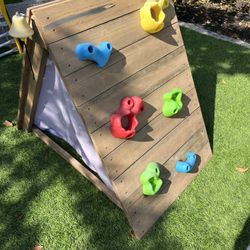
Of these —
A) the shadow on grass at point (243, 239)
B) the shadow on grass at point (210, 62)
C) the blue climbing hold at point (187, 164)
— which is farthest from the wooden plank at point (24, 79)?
the shadow on grass at point (243, 239)

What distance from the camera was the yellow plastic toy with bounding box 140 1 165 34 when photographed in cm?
240

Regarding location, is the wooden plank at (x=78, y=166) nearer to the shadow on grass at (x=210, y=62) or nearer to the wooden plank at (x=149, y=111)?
the wooden plank at (x=149, y=111)

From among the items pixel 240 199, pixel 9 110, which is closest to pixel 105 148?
pixel 240 199

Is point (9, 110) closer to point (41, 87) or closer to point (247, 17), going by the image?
point (41, 87)

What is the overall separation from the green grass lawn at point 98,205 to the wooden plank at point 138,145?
20.3 inches

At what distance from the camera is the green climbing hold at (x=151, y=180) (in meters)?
2.40

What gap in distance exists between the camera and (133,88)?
2451mm

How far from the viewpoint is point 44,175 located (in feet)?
9.60

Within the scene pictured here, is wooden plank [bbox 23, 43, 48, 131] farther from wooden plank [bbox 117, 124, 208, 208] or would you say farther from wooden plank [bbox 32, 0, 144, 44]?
wooden plank [bbox 117, 124, 208, 208]

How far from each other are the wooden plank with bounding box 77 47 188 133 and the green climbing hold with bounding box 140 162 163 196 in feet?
1.75

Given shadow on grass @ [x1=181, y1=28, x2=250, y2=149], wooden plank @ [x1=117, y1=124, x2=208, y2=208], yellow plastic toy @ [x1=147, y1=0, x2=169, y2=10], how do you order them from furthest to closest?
shadow on grass @ [x1=181, y1=28, x2=250, y2=149] → yellow plastic toy @ [x1=147, y1=0, x2=169, y2=10] → wooden plank @ [x1=117, y1=124, x2=208, y2=208]

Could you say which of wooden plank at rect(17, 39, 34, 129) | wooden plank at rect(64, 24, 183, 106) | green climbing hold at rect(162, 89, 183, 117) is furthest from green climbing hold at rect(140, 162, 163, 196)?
wooden plank at rect(17, 39, 34, 129)

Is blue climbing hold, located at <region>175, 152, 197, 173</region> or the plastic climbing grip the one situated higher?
the plastic climbing grip

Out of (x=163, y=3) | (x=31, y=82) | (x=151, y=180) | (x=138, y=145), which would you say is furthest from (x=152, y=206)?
(x=163, y=3)
